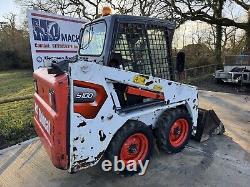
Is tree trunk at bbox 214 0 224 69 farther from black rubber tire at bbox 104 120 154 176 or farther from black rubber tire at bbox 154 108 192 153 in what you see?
black rubber tire at bbox 104 120 154 176

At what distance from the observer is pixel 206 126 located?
505 cm

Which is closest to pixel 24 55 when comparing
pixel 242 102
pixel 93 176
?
pixel 242 102

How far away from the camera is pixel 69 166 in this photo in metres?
3.32

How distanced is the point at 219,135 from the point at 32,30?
12.6ft

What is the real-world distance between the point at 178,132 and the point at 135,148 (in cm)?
99

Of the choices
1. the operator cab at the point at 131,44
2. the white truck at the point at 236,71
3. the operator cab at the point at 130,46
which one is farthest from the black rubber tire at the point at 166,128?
the white truck at the point at 236,71

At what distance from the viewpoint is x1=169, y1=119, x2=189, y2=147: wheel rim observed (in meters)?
4.53

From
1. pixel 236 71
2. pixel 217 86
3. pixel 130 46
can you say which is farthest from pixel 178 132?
pixel 236 71

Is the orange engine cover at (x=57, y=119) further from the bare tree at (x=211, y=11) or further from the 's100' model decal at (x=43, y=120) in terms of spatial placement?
the bare tree at (x=211, y=11)

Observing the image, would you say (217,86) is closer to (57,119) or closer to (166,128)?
(166,128)

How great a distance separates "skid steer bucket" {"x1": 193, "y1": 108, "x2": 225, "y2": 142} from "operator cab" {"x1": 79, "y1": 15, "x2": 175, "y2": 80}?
1.04m

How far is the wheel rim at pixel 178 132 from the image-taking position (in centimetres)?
453

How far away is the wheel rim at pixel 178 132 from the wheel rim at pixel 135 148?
62 centimetres

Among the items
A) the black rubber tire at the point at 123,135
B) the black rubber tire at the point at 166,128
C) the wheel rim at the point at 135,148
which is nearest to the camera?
the black rubber tire at the point at 123,135
